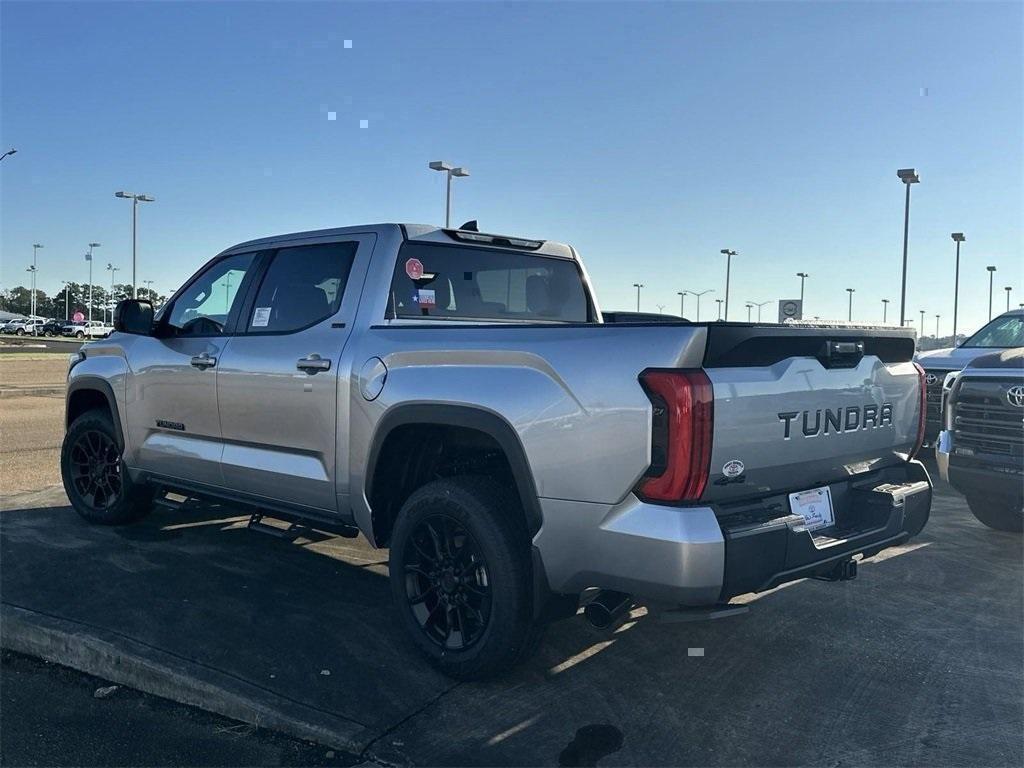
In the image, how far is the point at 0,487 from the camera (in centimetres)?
723

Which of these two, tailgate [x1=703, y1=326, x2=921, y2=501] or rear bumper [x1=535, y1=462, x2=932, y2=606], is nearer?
rear bumper [x1=535, y1=462, x2=932, y2=606]

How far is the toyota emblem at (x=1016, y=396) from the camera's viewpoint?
5660 mm

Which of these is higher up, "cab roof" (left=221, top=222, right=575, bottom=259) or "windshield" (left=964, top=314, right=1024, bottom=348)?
"cab roof" (left=221, top=222, right=575, bottom=259)

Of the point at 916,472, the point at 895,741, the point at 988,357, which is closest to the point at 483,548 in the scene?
the point at 895,741

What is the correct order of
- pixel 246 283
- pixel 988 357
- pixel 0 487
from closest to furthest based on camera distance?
pixel 246 283 < pixel 988 357 < pixel 0 487

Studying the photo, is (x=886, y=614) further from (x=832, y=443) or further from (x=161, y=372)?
(x=161, y=372)

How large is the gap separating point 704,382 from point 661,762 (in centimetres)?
138

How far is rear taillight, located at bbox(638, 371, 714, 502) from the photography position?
115 inches

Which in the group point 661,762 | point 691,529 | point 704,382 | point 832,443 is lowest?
point 661,762

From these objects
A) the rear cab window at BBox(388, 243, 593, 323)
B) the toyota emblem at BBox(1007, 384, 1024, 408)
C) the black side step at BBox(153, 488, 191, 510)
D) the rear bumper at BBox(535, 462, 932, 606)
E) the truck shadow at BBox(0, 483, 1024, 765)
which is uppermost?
the rear cab window at BBox(388, 243, 593, 323)

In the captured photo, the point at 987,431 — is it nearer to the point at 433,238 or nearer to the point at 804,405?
the point at 804,405

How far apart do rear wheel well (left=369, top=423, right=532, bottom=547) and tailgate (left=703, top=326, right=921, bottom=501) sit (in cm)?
111

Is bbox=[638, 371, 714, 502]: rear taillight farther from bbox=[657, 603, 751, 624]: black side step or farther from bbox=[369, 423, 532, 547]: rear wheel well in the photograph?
bbox=[369, 423, 532, 547]: rear wheel well

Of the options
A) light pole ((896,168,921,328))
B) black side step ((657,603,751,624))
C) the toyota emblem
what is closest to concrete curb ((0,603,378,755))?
black side step ((657,603,751,624))
